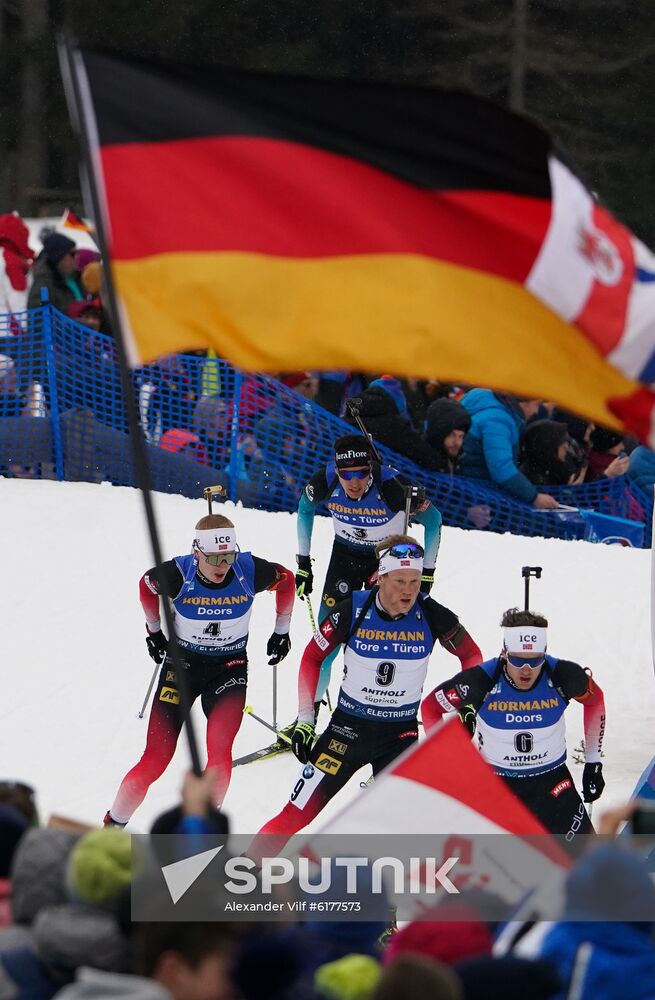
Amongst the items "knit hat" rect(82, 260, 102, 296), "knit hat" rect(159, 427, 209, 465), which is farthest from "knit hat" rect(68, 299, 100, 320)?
"knit hat" rect(159, 427, 209, 465)

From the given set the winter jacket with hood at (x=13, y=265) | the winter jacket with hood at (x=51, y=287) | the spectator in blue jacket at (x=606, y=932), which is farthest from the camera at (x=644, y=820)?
the winter jacket with hood at (x=13, y=265)

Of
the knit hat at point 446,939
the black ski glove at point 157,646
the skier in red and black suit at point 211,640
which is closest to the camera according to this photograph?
the knit hat at point 446,939

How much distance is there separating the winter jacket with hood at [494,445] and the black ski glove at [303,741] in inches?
227

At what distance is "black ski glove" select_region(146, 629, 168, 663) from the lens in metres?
9.01

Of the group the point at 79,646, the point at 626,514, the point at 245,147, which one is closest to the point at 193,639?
the point at 79,646

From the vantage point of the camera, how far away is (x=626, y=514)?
564 inches

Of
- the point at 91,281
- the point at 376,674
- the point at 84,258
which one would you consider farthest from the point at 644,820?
the point at 84,258

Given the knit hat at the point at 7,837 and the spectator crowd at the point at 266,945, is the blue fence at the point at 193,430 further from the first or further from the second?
the spectator crowd at the point at 266,945

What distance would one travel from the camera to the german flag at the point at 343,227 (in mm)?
5039

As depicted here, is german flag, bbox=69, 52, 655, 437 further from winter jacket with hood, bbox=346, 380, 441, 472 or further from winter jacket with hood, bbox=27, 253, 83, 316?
winter jacket with hood, bbox=27, 253, 83, 316

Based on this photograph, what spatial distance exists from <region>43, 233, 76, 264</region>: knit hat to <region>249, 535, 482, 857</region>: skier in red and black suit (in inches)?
296

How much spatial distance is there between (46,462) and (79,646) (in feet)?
10.6

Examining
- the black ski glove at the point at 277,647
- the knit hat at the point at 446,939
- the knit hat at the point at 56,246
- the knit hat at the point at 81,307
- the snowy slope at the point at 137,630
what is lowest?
the snowy slope at the point at 137,630

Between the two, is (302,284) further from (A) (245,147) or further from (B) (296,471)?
(B) (296,471)
